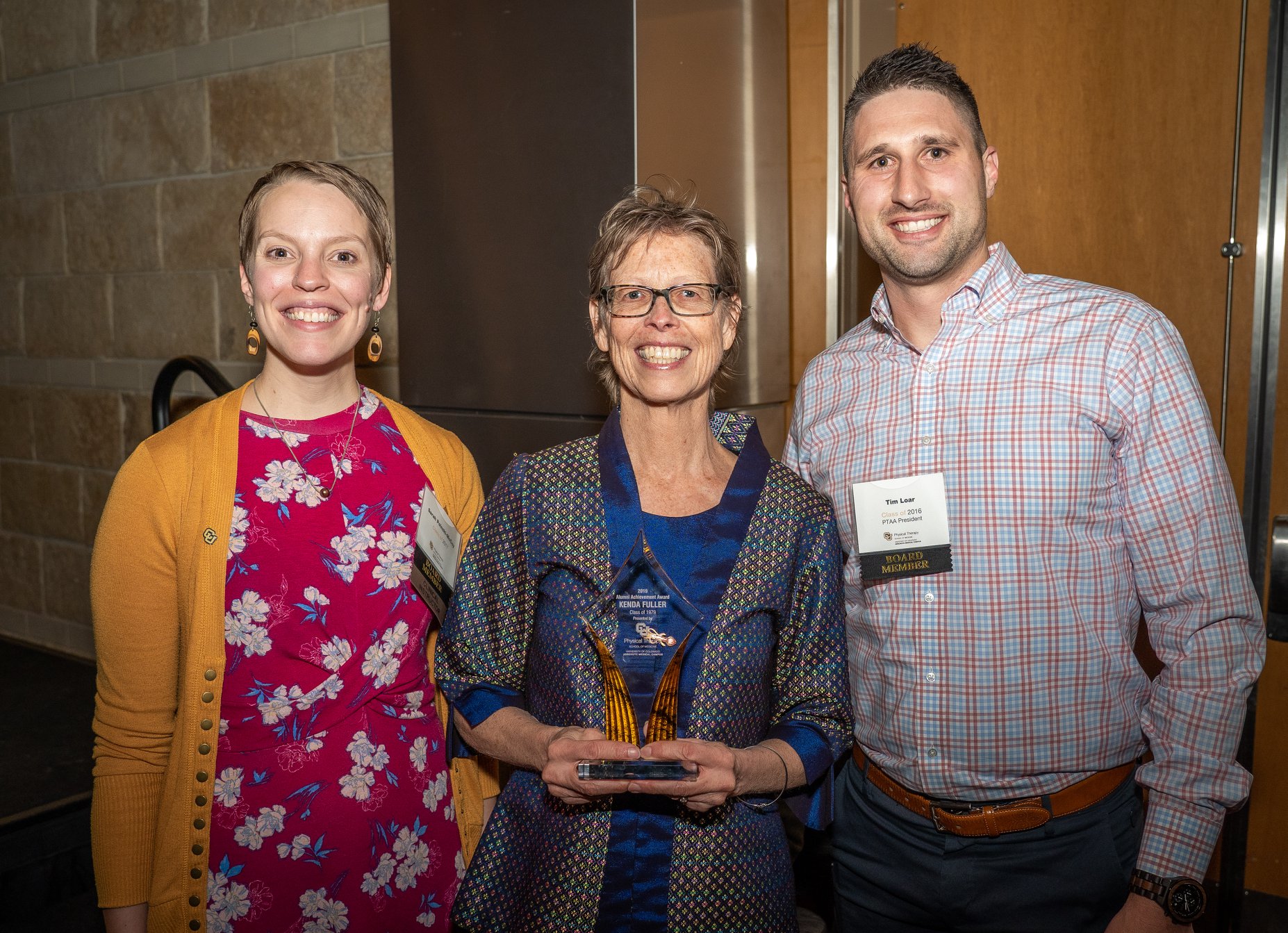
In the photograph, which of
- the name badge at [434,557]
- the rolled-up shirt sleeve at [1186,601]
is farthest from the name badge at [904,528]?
the name badge at [434,557]

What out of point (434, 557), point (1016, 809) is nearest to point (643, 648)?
point (434, 557)

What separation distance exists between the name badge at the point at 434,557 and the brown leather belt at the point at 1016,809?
0.80m

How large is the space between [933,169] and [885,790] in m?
0.99

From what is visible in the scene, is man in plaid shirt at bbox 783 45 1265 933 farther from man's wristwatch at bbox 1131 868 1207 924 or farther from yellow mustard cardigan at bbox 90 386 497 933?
yellow mustard cardigan at bbox 90 386 497 933

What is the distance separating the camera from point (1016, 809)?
1529mm

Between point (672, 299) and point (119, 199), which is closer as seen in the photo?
point (672, 299)

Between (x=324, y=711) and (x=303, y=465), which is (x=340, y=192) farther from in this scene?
(x=324, y=711)

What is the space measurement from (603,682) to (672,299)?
0.55 m

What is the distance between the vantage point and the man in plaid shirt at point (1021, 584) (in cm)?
145

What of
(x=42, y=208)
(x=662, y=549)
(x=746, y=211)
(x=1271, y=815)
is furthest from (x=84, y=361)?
(x=1271, y=815)

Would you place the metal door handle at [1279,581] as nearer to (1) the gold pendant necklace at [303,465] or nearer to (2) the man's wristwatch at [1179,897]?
(2) the man's wristwatch at [1179,897]

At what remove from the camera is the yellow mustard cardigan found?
56.3 inches

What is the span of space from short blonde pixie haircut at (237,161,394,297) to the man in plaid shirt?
776 mm

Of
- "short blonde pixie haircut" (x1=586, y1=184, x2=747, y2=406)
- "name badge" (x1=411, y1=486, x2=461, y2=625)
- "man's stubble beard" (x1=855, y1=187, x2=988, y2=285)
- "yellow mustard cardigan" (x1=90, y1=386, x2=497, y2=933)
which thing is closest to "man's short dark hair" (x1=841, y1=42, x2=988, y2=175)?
"man's stubble beard" (x1=855, y1=187, x2=988, y2=285)
